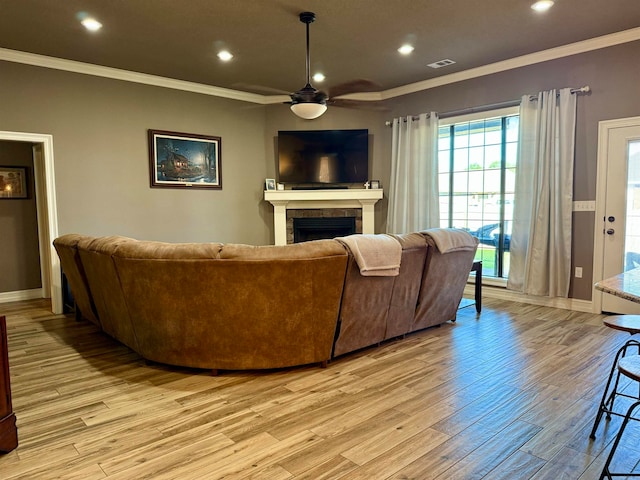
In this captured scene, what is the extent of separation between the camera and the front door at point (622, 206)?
13.7 ft

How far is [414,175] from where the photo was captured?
595cm

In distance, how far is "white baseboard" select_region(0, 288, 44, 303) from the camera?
536cm

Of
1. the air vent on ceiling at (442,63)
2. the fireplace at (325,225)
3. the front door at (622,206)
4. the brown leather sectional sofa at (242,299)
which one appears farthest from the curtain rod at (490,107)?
the brown leather sectional sofa at (242,299)

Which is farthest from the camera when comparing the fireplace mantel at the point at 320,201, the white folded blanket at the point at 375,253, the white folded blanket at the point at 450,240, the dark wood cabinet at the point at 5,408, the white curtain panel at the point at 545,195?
the fireplace mantel at the point at 320,201

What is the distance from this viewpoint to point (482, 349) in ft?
11.1

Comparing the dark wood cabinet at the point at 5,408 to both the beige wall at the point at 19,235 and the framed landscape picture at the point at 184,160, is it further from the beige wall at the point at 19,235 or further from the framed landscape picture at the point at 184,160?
the beige wall at the point at 19,235

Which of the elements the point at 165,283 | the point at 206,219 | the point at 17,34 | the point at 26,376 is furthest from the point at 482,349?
the point at 17,34

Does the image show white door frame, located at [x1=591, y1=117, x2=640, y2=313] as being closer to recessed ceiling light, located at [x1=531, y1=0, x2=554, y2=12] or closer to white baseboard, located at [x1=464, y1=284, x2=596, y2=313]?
white baseboard, located at [x1=464, y1=284, x2=596, y2=313]

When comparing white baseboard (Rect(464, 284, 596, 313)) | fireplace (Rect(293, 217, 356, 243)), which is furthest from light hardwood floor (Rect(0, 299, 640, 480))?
fireplace (Rect(293, 217, 356, 243))

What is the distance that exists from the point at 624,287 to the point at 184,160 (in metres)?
5.25

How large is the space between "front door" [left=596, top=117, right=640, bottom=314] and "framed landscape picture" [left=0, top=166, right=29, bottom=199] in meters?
6.91

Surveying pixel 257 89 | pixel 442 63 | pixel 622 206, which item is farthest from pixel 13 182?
pixel 622 206

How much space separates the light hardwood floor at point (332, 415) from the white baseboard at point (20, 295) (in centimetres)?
231

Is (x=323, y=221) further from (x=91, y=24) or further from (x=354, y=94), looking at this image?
(x=91, y=24)
